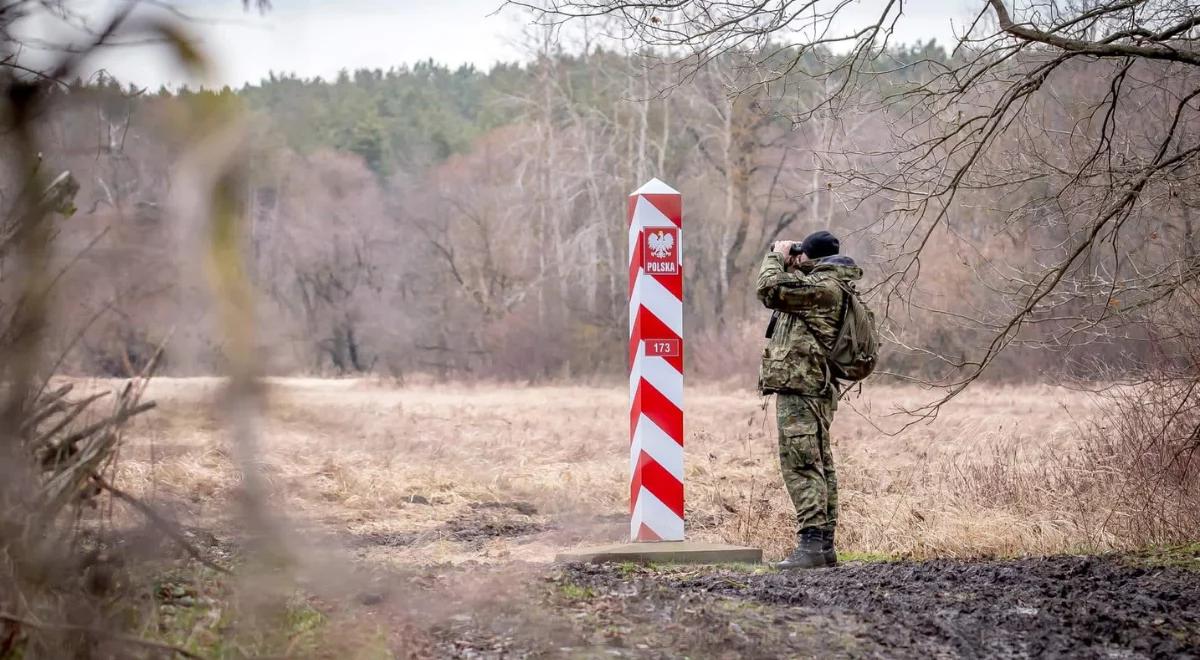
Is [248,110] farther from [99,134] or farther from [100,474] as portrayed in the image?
[100,474]

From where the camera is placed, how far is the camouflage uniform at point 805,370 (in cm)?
771

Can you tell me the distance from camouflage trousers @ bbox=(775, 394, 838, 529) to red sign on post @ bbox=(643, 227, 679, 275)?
111 cm

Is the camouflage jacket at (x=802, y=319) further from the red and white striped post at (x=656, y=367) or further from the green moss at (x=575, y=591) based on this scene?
the green moss at (x=575, y=591)

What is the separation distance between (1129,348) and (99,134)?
1092 cm

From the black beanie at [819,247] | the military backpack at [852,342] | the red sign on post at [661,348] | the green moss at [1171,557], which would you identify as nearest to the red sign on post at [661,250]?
the red sign on post at [661,348]

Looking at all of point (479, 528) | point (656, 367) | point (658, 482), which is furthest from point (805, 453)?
point (479, 528)

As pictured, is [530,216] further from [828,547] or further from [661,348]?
[828,547]

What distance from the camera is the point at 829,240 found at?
26.4 feet

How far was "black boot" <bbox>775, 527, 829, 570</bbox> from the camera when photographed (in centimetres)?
744

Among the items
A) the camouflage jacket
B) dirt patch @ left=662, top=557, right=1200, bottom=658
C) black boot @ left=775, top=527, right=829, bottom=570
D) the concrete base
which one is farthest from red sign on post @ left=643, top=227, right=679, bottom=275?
dirt patch @ left=662, top=557, right=1200, bottom=658

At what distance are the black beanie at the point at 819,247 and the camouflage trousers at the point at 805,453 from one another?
946 mm

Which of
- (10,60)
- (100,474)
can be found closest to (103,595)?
(100,474)

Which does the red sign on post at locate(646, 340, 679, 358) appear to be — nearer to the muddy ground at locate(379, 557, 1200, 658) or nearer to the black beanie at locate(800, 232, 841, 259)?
the black beanie at locate(800, 232, 841, 259)

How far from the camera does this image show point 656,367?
7832 mm
